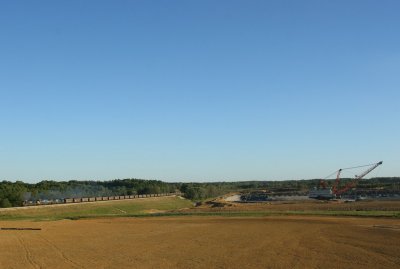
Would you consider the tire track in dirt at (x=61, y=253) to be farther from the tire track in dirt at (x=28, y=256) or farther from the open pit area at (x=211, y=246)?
the tire track in dirt at (x=28, y=256)

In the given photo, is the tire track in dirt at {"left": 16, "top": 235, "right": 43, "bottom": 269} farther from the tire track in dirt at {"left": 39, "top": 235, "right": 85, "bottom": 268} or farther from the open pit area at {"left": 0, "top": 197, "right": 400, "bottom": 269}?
the tire track in dirt at {"left": 39, "top": 235, "right": 85, "bottom": 268}

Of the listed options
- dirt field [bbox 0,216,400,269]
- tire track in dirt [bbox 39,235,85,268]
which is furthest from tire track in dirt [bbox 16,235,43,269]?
tire track in dirt [bbox 39,235,85,268]

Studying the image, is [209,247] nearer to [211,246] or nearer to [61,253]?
[211,246]

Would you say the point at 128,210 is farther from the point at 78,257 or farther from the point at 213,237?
the point at 78,257

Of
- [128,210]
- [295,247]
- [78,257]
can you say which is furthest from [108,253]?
[128,210]

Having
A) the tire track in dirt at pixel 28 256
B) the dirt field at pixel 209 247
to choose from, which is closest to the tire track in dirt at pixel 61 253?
the dirt field at pixel 209 247

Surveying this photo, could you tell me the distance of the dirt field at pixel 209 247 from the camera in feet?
98.7

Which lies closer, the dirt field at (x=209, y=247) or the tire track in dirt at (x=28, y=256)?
the dirt field at (x=209, y=247)

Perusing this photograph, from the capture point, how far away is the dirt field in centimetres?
3009

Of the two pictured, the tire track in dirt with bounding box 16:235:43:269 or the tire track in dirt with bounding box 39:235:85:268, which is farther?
the tire track in dirt with bounding box 16:235:43:269

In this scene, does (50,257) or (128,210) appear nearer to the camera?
(50,257)

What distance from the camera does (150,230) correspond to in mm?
51938

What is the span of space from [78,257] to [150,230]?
61.6 feet

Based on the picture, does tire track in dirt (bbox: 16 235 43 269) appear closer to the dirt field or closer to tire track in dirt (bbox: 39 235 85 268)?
the dirt field
